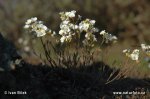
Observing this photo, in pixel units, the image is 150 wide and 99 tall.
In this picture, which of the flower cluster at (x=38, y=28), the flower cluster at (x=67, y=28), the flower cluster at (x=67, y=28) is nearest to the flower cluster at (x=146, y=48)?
the flower cluster at (x=67, y=28)

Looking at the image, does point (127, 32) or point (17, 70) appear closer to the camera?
point (17, 70)

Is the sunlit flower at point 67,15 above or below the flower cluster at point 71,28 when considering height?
above

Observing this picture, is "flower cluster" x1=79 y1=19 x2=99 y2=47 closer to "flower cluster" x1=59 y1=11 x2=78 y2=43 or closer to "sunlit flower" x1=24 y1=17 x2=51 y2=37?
"flower cluster" x1=59 y1=11 x2=78 y2=43

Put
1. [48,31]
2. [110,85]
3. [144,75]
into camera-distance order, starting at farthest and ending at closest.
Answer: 1. [144,75]
2. [110,85]
3. [48,31]

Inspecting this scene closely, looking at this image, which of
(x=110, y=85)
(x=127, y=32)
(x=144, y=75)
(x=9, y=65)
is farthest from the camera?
(x=127, y=32)

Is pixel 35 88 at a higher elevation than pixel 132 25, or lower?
lower

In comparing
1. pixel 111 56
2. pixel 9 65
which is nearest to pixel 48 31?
pixel 9 65

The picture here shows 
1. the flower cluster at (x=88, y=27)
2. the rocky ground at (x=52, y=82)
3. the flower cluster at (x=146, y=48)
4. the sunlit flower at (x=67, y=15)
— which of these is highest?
the sunlit flower at (x=67, y=15)

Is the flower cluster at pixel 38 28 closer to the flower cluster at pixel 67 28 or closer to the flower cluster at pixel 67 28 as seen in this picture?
the flower cluster at pixel 67 28

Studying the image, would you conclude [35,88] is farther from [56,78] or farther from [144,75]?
[144,75]
